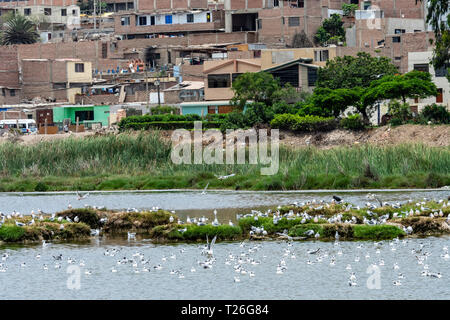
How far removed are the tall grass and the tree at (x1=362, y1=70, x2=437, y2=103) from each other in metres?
8.87

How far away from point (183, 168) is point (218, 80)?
30.2 metres

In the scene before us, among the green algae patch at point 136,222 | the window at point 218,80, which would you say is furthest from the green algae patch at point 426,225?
the window at point 218,80

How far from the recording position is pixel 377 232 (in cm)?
2695

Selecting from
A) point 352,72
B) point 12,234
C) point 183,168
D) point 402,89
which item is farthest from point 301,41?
point 12,234

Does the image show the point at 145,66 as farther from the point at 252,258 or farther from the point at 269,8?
the point at 252,258

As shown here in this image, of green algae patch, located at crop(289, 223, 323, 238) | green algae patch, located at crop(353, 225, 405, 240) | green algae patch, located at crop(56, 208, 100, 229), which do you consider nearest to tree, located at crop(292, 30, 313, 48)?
green algae patch, located at crop(56, 208, 100, 229)

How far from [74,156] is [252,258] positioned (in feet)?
79.5

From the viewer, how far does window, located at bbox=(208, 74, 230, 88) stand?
7575 cm

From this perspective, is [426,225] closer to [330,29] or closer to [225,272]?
[225,272]

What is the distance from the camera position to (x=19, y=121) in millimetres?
75750

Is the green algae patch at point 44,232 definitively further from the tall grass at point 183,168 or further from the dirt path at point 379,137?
the dirt path at point 379,137

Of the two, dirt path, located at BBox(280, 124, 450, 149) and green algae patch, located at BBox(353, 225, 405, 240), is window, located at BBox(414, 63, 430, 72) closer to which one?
dirt path, located at BBox(280, 124, 450, 149)

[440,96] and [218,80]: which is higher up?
[218,80]
